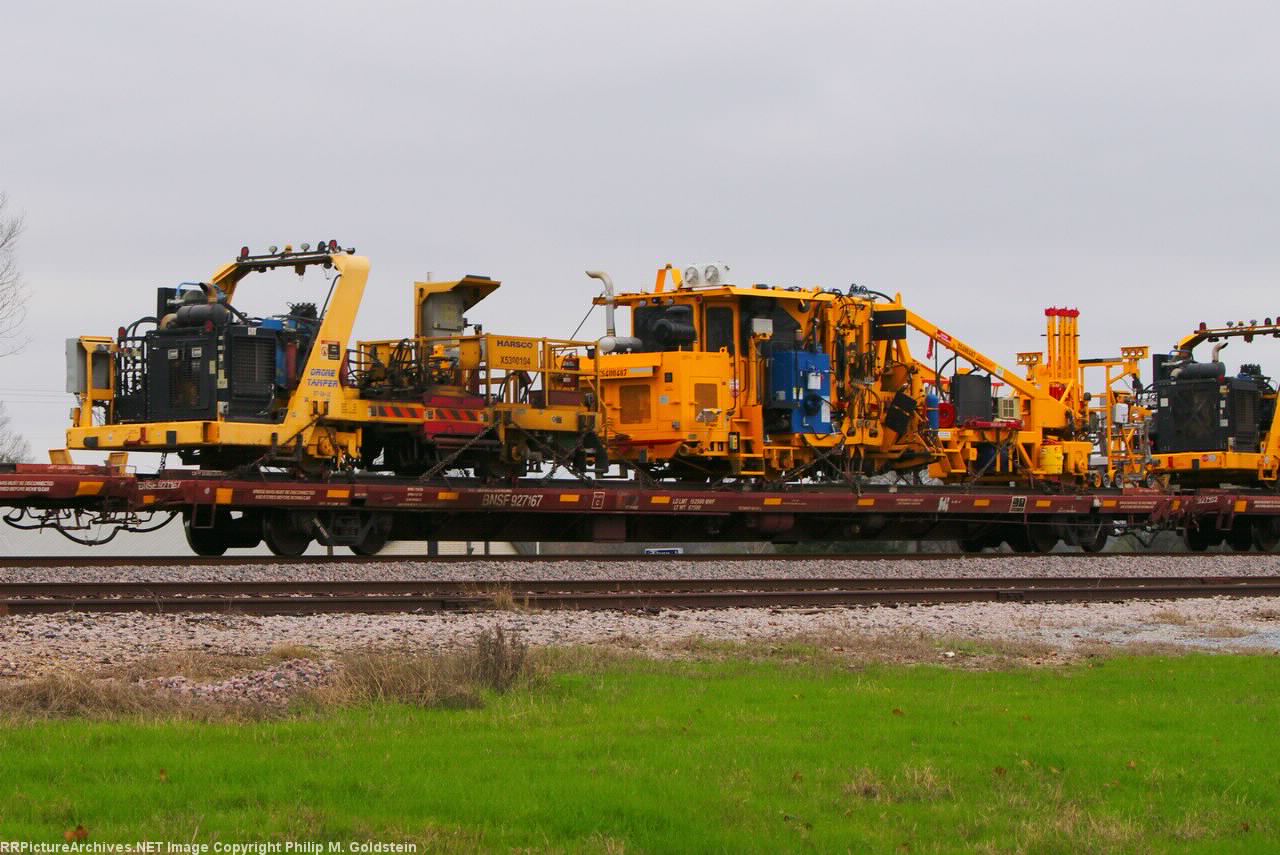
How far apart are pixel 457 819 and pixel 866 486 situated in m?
20.3

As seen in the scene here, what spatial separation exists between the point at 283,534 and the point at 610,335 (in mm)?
5905

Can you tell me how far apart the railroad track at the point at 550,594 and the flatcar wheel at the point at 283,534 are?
14.0 ft

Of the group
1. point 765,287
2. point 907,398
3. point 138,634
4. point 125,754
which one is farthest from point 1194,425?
point 125,754

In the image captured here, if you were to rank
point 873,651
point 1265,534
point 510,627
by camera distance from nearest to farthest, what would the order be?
point 873,651 < point 510,627 < point 1265,534

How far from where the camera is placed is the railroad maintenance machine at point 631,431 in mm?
20375

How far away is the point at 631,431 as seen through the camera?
24906 millimetres

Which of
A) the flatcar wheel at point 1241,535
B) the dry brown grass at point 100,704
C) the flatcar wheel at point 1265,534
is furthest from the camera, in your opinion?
the flatcar wheel at point 1241,535

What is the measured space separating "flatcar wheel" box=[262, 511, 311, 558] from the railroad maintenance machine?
0.05 m

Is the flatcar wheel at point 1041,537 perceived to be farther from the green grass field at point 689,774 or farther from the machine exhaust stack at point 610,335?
the green grass field at point 689,774

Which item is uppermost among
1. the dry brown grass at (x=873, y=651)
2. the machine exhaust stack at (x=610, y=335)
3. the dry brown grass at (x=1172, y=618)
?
the machine exhaust stack at (x=610, y=335)

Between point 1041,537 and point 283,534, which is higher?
point 283,534

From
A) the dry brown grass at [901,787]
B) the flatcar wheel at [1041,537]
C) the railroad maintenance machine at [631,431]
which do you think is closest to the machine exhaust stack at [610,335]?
the railroad maintenance machine at [631,431]

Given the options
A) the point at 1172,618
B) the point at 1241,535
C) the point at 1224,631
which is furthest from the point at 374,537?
the point at 1241,535

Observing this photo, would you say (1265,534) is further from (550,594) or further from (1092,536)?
(550,594)
